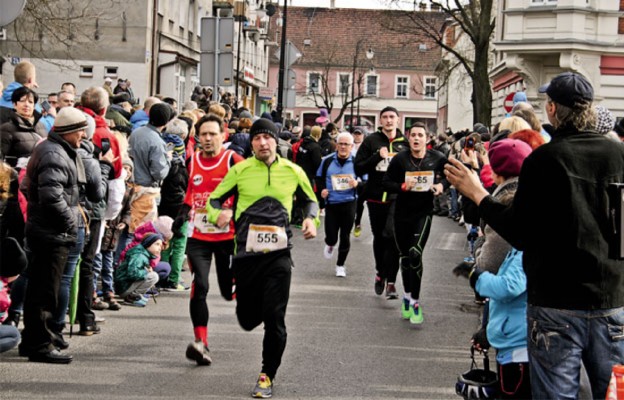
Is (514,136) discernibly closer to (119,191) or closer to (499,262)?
(499,262)

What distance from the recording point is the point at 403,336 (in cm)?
1064

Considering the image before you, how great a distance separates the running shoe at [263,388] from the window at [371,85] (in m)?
90.0

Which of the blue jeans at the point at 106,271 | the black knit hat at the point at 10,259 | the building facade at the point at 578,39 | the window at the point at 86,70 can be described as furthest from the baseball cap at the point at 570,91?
the window at the point at 86,70

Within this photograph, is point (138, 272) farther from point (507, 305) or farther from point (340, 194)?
point (507, 305)

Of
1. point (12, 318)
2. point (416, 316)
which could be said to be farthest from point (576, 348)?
point (416, 316)

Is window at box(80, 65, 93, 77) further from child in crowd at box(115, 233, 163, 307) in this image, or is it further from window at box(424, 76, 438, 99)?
window at box(424, 76, 438, 99)

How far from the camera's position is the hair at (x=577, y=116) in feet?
17.1

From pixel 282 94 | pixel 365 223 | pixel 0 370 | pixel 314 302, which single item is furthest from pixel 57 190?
pixel 282 94

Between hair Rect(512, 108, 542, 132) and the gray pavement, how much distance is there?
7.19 feet

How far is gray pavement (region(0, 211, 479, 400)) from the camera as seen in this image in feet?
26.5

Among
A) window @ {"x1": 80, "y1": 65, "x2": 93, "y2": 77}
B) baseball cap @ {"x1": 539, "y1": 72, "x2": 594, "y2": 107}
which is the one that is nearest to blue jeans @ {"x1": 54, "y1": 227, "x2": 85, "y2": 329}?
baseball cap @ {"x1": 539, "y1": 72, "x2": 594, "y2": 107}

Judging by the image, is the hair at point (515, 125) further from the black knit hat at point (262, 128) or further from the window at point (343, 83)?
the window at point (343, 83)

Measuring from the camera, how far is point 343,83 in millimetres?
96000

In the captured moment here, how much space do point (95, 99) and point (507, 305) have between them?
560 cm
